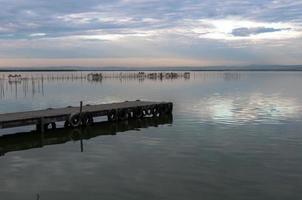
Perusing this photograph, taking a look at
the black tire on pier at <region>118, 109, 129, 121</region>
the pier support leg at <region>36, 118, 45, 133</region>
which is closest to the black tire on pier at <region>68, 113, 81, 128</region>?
the pier support leg at <region>36, 118, 45, 133</region>

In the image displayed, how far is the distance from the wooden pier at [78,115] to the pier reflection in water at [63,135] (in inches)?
24.8

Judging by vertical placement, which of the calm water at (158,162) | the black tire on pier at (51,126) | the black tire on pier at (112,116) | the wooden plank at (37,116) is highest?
the wooden plank at (37,116)

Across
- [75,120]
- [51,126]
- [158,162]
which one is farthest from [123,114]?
[158,162]

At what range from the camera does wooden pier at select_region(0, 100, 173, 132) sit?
24766mm

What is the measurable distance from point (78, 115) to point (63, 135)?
3111 millimetres

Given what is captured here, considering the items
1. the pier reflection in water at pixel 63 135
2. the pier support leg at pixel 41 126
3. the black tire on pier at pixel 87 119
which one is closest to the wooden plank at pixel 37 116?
the pier support leg at pixel 41 126

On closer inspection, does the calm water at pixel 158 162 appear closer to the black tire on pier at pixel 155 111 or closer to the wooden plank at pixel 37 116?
the wooden plank at pixel 37 116

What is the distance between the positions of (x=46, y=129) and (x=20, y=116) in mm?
1865

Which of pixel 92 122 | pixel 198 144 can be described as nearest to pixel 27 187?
pixel 198 144

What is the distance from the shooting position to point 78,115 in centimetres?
2811

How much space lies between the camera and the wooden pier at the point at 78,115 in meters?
24.8

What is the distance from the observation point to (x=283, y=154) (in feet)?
61.4

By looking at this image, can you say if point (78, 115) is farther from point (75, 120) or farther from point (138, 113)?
point (138, 113)

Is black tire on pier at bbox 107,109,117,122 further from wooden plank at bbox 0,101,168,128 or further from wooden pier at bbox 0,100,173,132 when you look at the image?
→ wooden plank at bbox 0,101,168,128
